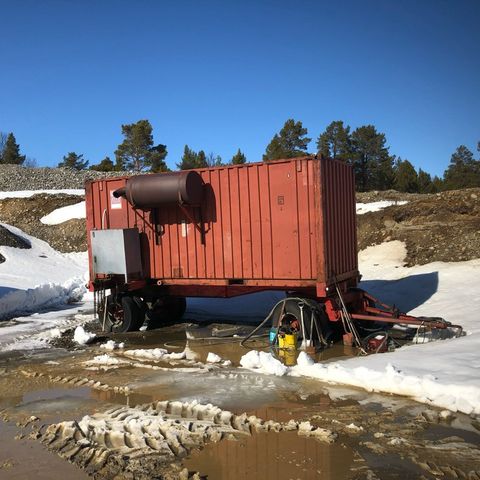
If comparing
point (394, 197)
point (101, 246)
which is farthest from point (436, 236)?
point (101, 246)

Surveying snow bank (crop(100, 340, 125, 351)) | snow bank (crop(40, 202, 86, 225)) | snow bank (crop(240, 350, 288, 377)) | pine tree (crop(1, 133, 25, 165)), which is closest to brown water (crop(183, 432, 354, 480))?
snow bank (crop(240, 350, 288, 377))

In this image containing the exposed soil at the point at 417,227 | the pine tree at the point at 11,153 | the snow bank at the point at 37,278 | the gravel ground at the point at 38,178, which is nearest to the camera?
the snow bank at the point at 37,278

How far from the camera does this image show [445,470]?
4098mm

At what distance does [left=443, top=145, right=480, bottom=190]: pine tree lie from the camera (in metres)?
44.3

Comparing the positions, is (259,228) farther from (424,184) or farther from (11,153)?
(11,153)

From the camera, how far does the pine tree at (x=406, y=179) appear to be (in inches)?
1738

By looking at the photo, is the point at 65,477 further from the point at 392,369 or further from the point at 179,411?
the point at 392,369

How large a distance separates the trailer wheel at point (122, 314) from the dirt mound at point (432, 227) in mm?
8912

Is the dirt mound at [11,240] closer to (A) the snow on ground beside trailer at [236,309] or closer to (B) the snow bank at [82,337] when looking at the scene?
(A) the snow on ground beside trailer at [236,309]

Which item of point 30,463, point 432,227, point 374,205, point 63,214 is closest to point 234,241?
point 30,463

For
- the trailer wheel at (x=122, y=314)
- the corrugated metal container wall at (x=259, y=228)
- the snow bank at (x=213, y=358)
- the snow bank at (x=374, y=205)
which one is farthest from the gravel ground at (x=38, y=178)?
the snow bank at (x=213, y=358)

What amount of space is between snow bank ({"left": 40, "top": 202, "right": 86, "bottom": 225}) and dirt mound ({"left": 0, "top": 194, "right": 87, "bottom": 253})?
40 cm

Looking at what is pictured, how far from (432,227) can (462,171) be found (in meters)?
33.8

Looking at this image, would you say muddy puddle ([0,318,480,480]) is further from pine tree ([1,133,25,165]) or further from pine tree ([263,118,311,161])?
pine tree ([1,133,25,165])
